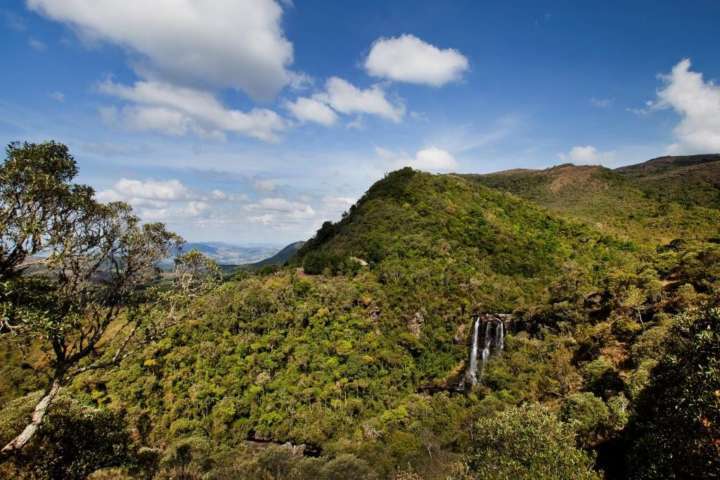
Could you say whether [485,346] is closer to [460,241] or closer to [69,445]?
[460,241]

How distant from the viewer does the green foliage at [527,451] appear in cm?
1509

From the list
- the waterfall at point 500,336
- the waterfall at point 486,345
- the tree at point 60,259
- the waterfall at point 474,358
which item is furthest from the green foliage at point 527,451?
the waterfall at point 474,358

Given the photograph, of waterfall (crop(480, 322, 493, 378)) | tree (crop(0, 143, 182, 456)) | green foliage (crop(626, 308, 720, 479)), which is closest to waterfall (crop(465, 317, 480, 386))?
waterfall (crop(480, 322, 493, 378))

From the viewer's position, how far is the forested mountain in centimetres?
1562

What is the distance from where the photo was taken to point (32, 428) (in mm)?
11195

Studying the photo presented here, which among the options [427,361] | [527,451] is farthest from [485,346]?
[527,451]

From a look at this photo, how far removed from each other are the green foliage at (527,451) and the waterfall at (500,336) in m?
24.7

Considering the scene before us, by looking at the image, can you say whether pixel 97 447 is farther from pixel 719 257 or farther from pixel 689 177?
pixel 689 177

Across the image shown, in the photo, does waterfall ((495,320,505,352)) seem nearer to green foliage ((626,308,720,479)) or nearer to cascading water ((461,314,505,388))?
cascading water ((461,314,505,388))

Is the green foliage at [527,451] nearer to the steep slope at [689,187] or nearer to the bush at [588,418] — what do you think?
the bush at [588,418]

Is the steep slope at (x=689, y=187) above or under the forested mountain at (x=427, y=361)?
above

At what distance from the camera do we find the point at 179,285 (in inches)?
627

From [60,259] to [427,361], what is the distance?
47.5 m

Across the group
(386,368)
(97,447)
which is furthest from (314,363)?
(97,447)
